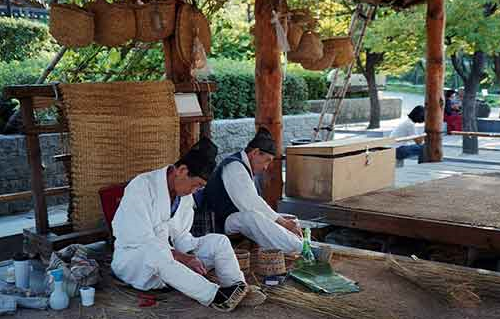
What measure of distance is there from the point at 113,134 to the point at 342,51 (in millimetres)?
3019

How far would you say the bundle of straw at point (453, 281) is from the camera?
347cm

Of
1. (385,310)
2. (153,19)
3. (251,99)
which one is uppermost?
(153,19)

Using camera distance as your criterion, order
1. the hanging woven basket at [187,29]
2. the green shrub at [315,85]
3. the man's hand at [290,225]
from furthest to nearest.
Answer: the green shrub at [315,85] < the hanging woven basket at [187,29] < the man's hand at [290,225]

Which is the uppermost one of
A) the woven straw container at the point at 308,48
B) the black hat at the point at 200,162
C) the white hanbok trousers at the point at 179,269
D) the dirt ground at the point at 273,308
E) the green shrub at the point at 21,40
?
the green shrub at the point at 21,40

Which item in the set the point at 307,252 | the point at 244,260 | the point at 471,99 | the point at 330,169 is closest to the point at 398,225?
the point at 330,169

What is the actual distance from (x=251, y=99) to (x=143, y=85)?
16.5ft

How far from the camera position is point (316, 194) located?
17.2 ft

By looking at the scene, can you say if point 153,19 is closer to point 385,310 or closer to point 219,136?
point 385,310

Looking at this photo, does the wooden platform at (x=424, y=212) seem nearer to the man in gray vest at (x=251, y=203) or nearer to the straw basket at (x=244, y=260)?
the man in gray vest at (x=251, y=203)

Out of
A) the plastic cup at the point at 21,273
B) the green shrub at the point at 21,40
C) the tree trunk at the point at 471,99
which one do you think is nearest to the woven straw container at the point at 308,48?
the plastic cup at the point at 21,273

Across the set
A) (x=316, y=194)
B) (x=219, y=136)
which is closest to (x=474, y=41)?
(x=219, y=136)

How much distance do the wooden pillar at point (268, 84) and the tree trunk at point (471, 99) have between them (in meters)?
6.54

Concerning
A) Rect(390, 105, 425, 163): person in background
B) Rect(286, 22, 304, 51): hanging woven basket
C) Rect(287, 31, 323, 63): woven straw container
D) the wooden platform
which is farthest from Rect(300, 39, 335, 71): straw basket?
Rect(390, 105, 425, 163): person in background

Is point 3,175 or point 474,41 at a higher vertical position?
point 474,41
